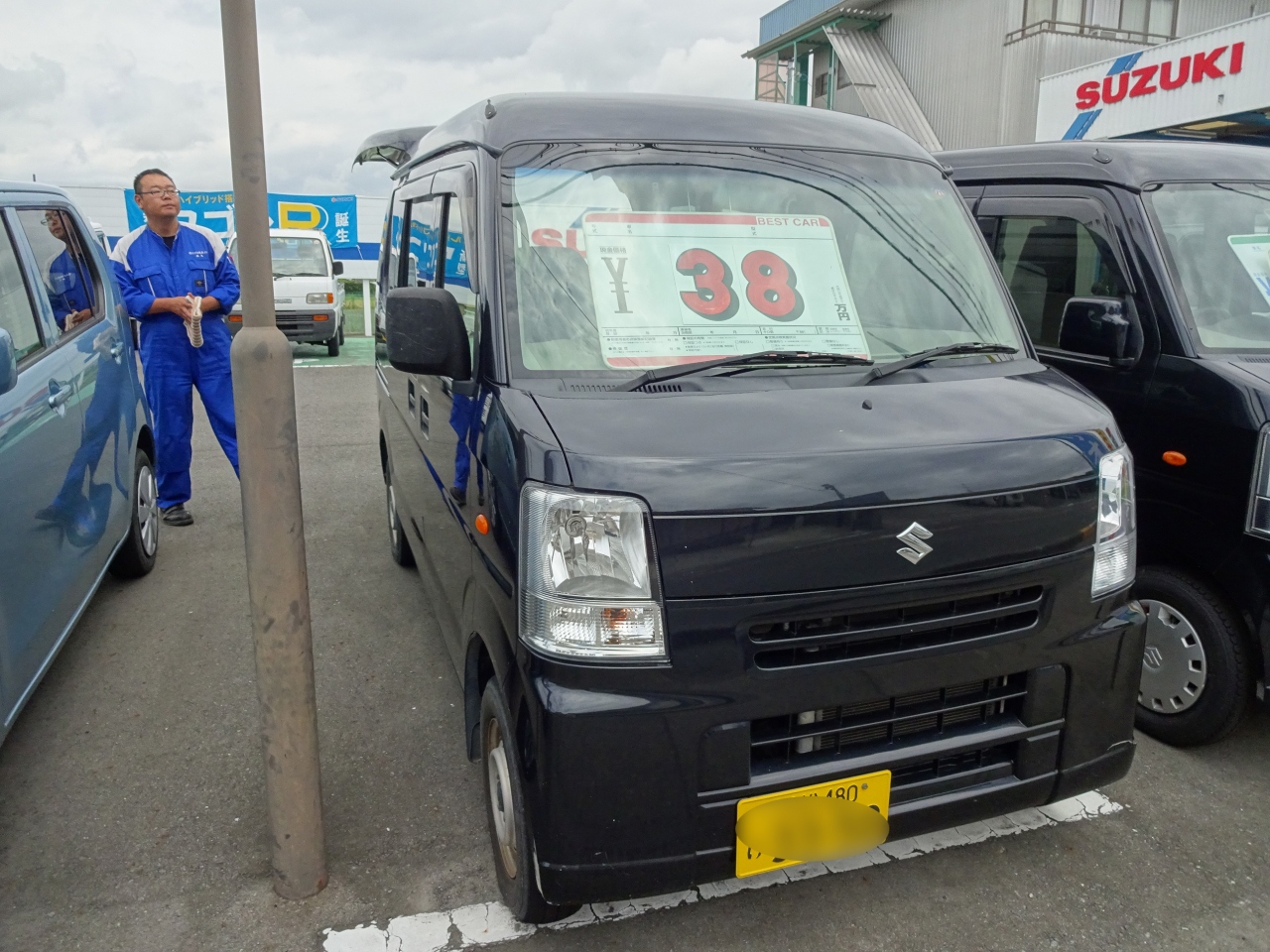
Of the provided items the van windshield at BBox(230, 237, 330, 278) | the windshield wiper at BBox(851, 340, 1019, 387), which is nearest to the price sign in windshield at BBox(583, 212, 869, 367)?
the windshield wiper at BBox(851, 340, 1019, 387)

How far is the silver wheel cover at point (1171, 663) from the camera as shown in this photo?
10.8ft

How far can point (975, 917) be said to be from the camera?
2.54 meters

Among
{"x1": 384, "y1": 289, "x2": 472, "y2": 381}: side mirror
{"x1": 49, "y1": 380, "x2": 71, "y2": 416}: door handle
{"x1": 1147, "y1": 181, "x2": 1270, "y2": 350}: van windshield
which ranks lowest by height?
{"x1": 49, "y1": 380, "x2": 71, "y2": 416}: door handle

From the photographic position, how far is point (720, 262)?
266 centimetres

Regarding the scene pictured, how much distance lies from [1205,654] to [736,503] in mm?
2187

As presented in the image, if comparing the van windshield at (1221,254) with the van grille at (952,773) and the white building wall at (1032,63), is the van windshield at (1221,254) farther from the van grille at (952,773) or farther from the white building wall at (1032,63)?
the white building wall at (1032,63)

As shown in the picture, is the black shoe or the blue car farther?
the black shoe

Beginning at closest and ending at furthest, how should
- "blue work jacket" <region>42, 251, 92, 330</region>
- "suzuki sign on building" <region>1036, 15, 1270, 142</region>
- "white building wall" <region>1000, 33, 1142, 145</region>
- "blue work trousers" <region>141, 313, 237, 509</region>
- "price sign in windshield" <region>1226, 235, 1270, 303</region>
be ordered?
"price sign in windshield" <region>1226, 235, 1270, 303</region> → "blue work jacket" <region>42, 251, 92, 330</region> → "blue work trousers" <region>141, 313, 237, 509</region> → "suzuki sign on building" <region>1036, 15, 1270, 142</region> → "white building wall" <region>1000, 33, 1142, 145</region>

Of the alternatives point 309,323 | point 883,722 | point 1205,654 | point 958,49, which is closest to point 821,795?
point 883,722

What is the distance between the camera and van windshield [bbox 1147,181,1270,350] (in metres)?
3.43

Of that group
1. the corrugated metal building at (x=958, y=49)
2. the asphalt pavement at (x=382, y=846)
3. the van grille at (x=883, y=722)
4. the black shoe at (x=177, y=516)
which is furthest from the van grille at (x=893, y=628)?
the corrugated metal building at (x=958, y=49)

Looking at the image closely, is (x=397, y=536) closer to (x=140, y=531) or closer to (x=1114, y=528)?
(x=140, y=531)

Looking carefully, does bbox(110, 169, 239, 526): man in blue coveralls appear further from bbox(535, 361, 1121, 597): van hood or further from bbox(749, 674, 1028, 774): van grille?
bbox(749, 674, 1028, 774): van grille

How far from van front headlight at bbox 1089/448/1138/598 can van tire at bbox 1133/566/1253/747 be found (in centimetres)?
99
